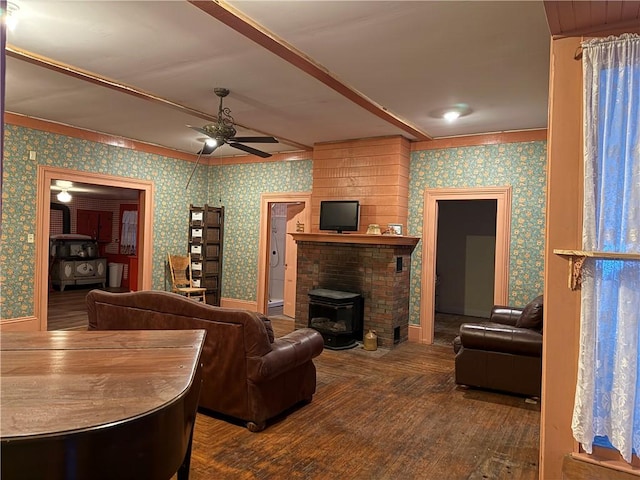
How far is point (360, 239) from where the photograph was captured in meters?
5.75

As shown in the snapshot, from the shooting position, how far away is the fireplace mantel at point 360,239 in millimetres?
5532

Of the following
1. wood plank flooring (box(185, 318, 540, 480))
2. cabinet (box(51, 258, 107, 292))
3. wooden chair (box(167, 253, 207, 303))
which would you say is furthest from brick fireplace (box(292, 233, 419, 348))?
cabinet (box(51, 258, 107, 292))

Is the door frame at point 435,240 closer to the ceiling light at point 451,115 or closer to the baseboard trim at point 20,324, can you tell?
the ceiling light at point 451,115

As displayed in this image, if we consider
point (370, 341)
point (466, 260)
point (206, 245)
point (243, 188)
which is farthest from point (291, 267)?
point (466, 260)

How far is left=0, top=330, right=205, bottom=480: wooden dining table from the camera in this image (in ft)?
3.38

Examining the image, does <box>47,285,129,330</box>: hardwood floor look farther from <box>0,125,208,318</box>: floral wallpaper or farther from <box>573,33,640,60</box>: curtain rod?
<box>573,33,640,60</box>: curtain rod

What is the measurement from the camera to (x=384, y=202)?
19.2 ft

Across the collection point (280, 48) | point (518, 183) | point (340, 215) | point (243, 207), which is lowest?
point (340, 215)

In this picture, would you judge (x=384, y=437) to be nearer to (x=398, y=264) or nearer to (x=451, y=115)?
(x=398, y=264)

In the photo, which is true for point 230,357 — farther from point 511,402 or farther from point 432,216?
point 432,216

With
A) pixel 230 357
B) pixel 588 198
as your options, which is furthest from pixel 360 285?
pixel 588 198

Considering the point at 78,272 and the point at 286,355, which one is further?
the point at 78,272

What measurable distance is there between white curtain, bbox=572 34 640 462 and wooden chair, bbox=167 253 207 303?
20.1ft

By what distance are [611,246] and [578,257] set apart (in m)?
0.14
